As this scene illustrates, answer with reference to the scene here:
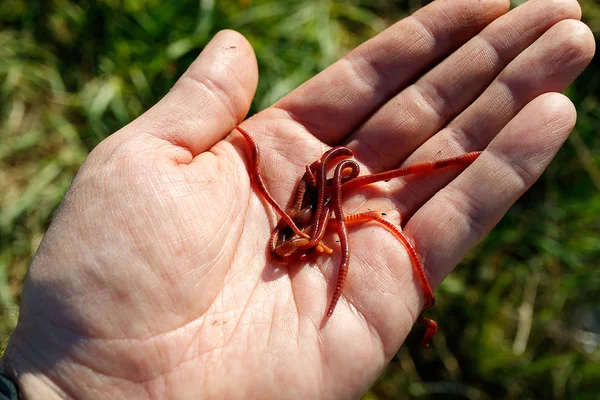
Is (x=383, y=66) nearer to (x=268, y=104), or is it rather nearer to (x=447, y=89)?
(x=447, y=89)

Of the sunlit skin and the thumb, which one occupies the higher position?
the thumb

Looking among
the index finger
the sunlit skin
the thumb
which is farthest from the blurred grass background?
the thumb

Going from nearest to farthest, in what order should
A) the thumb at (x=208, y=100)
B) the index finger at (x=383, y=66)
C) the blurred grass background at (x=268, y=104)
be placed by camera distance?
the thumb at (x=208, y=100)
the index finger at (x=383, y=66)
the blurred grass background at (x=268, y=104)

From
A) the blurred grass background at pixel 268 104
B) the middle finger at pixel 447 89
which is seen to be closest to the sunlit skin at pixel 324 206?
the middle finger at pixel 447 89

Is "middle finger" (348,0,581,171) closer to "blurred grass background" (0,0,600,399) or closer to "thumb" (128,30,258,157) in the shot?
"thumb" (128,30,258,157)

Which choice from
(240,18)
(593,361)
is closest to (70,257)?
(240,18)

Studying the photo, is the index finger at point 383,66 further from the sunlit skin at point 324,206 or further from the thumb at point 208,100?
the thumb at point 208,100
